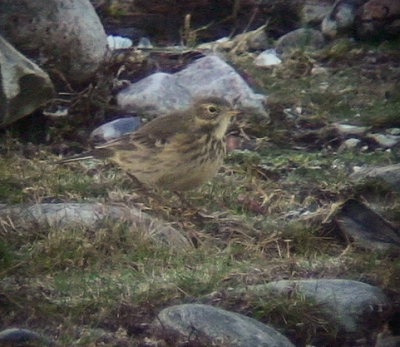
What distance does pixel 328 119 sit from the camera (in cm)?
1052

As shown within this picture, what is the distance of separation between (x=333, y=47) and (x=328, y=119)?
1373mm

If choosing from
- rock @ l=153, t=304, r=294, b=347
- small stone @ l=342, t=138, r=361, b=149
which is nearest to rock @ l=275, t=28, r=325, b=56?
small stone @ l=342, t=138, r=361, b=149

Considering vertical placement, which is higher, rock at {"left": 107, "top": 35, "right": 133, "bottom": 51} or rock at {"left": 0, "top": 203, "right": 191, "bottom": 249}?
rock at {"left": 0, "top": 203, "right": 191, "bottom": 249}

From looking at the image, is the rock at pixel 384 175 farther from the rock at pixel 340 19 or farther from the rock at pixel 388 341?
the rock at pixel 340 19

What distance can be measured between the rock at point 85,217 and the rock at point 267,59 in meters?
3.69

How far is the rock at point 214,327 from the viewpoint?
6.39 metres

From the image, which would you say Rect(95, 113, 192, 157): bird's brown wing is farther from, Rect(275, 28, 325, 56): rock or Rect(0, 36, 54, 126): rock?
Rect(275, 28, 325, 56): rock

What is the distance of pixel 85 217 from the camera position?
792 centimetres

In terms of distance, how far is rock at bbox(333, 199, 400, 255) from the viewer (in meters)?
7.99

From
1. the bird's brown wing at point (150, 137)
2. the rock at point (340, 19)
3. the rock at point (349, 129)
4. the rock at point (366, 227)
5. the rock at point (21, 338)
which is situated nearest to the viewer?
the rock at point (21, 338)

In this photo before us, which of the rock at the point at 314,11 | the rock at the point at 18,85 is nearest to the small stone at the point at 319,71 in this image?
the rock at the point at 314,11

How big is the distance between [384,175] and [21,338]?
11.3ft


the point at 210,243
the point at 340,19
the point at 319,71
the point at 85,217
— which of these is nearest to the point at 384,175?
the point at 210,243

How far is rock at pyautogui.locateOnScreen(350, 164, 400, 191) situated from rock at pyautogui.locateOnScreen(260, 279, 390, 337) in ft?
6.01
